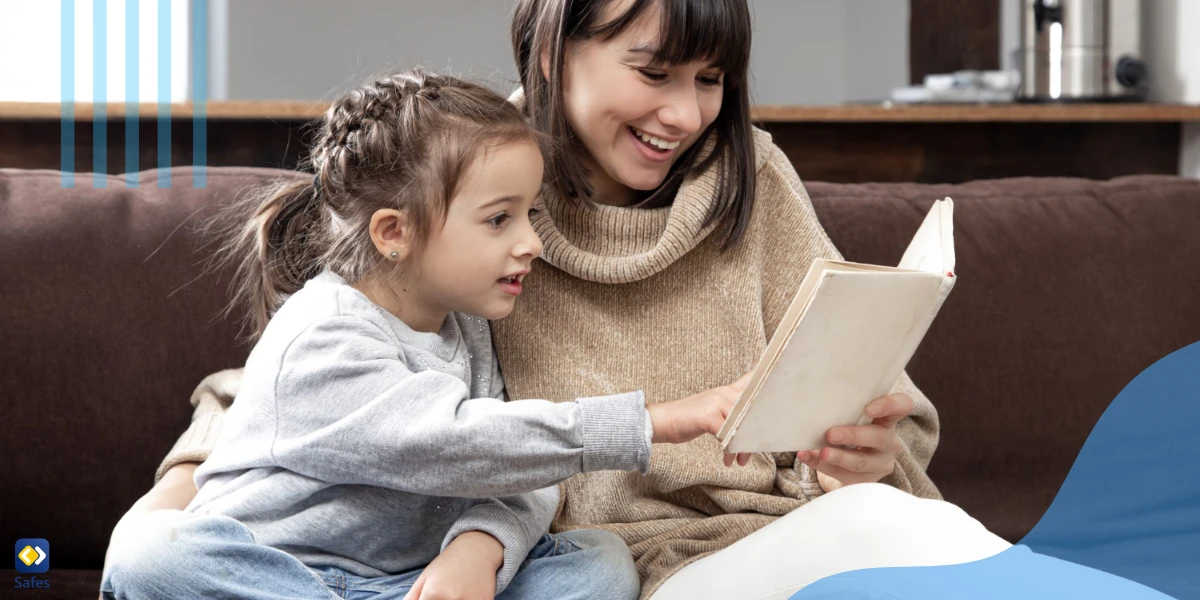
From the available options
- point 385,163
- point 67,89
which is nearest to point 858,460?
point 385,163

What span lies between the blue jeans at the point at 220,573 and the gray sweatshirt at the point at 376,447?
0.03m

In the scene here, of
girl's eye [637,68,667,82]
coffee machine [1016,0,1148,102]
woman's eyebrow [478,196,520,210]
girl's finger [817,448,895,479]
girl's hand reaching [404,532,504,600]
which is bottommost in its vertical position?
girl's hand reaching [404,532,504,600]

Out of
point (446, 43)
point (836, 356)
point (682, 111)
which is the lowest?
point (836, 356)

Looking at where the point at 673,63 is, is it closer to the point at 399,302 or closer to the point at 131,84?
the point at 399,302

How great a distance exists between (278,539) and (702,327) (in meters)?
0.52

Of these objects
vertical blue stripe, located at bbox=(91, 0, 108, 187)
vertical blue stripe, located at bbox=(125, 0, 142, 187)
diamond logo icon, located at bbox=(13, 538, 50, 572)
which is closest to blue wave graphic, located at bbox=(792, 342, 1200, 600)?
diamond logo icon, located at bbox=(13, 538, 50, 572)

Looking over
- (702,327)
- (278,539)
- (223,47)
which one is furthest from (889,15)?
(278,539)

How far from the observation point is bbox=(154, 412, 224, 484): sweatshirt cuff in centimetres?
124

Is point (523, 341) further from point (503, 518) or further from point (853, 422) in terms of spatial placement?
point (853, 422)

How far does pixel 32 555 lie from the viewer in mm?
1423

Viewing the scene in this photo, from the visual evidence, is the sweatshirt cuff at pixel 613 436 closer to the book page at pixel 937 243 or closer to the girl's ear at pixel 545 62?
the book page at pixel 937 243

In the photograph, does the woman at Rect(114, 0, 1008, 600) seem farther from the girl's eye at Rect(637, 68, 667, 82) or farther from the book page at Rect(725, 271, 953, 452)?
the book page at Rect(725, 271, 953, 452)

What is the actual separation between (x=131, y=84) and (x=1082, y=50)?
2183 millimetres

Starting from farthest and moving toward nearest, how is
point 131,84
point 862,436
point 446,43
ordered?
point 446,43 < point 131,84 < point 862,436
